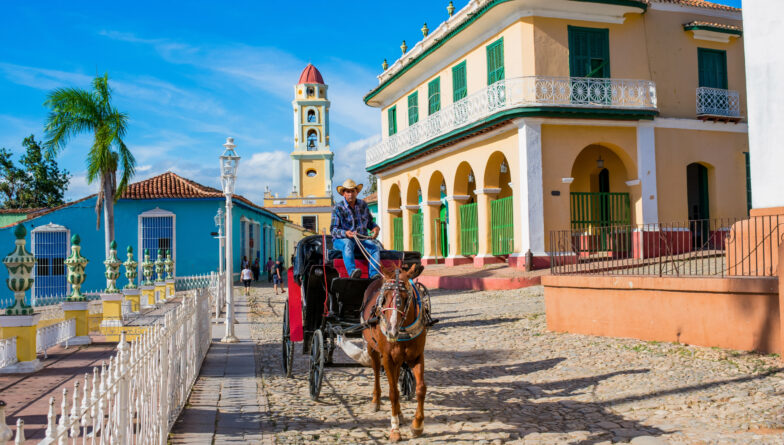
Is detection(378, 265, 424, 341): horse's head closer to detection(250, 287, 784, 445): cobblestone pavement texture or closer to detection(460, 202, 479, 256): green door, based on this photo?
detection(250, 287, 784, 445): cobblestone pavement texture

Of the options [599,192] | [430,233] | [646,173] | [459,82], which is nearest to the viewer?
[646,173]

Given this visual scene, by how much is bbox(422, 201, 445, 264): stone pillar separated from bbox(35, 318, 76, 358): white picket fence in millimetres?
14551

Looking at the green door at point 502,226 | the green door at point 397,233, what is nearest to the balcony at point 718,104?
the green door at point 502,226

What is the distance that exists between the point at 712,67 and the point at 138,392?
20869 millimetres

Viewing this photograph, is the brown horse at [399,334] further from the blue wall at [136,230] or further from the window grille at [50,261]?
the window grille at [50,261]

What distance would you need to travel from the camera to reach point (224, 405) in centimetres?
674

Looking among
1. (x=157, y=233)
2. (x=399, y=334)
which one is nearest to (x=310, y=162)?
(x=157, y=233)

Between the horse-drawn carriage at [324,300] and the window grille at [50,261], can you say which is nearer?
the horse-drawn carriage at [324,300]

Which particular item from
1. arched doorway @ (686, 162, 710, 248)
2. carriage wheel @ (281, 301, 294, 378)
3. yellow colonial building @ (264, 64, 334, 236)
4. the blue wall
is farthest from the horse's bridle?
yellow colonial building @ (264, 64, 334, 236)

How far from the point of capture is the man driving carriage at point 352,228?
7098 millimetres

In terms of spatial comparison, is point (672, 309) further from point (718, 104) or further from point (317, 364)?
point (718, 104)

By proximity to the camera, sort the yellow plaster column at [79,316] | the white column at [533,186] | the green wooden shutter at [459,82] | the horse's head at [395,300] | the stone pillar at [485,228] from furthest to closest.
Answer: the green wooden shutter at [459,82], the stone pillar at [485,228], the white column at [533,186], the yellow plaster column at [79,316], the horse's head at [395,300]

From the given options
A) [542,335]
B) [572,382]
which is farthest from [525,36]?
[572,382]

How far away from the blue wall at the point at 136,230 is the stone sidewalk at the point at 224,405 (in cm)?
2139
